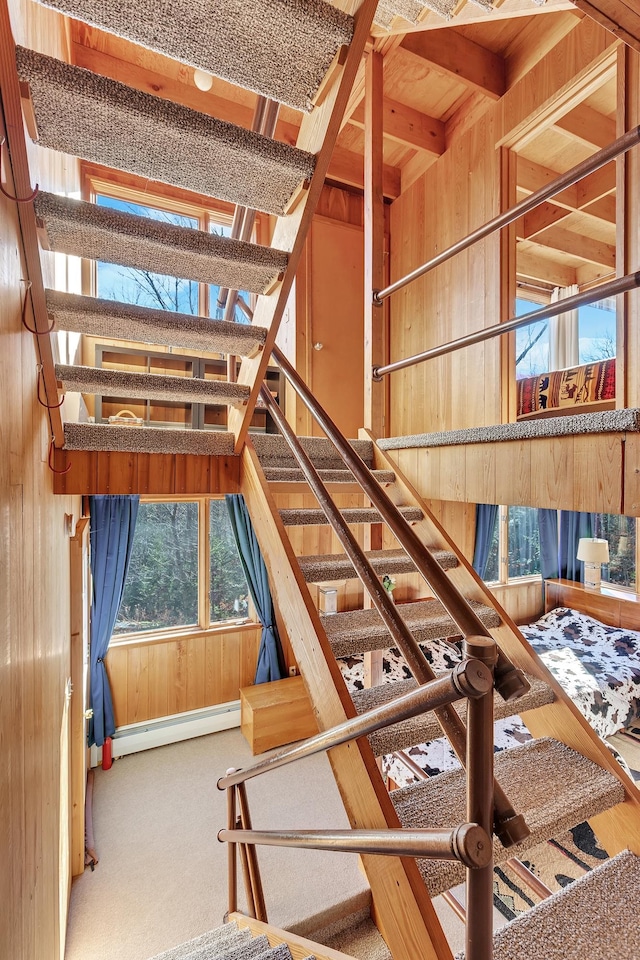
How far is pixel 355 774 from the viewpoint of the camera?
1126 mm

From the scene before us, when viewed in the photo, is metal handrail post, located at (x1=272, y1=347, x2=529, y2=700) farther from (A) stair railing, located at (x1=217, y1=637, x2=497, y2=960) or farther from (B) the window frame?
(B) the window frame

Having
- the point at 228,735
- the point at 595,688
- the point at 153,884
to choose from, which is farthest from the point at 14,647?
the point at 595,688

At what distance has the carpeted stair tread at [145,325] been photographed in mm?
1297

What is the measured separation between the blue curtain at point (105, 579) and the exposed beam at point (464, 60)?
3.78 metres

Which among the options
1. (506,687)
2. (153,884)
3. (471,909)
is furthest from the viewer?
(153,884)

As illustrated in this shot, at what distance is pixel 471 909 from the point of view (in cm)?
61

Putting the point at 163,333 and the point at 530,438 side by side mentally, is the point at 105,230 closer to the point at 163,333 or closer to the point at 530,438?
the point at 163,333

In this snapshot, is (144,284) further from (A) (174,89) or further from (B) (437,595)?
(B) (437,595)

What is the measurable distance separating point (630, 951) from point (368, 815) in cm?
58

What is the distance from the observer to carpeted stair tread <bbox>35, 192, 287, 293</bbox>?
3.53ft

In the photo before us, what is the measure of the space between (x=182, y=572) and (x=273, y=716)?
4.77ft

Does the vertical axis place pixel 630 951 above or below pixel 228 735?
above

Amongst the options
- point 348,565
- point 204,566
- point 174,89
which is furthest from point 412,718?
point 174,89

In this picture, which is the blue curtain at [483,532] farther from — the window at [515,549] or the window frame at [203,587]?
the window frame at [203,587]
